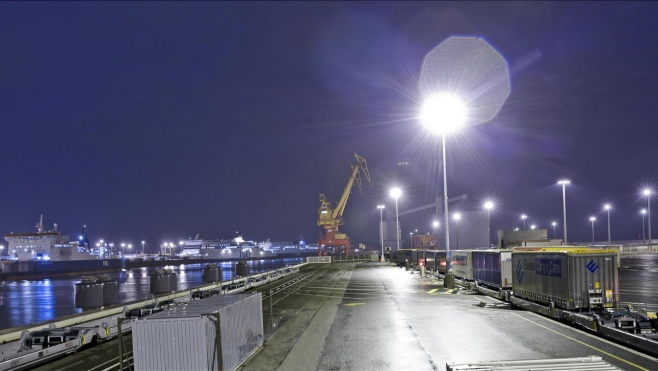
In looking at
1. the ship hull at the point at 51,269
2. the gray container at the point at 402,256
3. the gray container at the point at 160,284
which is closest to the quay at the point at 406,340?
the gray container at the point at 402,256

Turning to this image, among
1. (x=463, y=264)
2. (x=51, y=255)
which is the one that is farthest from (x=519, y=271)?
(x=51, y=255)

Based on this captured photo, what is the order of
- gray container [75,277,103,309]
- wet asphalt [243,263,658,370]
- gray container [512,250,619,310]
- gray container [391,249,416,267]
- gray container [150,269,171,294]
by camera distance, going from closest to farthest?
1. wet asphalt [243,263,658,370]
2. gray container [512,250,619,310]
3. gray container [75,277,103,309]
4. gray container [150,269,171,294]
5. gray container [391,249,416,267]

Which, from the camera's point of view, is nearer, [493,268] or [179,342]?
[179,342]

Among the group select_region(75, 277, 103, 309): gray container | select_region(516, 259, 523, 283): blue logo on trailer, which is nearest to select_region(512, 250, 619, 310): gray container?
select_region(516, 259, 523, 283): blue logo on trailer

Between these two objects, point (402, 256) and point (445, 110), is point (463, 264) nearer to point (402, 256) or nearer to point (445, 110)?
point (445, 110)

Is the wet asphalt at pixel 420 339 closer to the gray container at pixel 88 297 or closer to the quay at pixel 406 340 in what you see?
the quay at pixel 406 340

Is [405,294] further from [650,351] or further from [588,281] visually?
[650,351]

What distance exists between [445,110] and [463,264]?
1737 centimetres

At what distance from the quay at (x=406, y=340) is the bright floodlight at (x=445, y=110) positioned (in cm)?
1333

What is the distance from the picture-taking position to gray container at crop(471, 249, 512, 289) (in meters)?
33.2

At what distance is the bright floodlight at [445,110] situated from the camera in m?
36.3

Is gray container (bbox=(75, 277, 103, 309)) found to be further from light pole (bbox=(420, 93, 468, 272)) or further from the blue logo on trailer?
the blue logo on trailer

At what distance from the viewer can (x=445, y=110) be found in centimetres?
3631

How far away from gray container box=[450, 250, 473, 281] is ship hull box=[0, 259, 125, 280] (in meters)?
151
